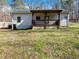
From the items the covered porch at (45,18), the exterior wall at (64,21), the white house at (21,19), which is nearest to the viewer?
the covered porch at (45,18)

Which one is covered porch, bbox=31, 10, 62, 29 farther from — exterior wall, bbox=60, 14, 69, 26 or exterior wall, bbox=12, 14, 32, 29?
exterior wall, bbox=60, 14, 69, 26

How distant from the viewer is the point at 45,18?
2716 centimetres

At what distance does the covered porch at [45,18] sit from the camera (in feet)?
85.1

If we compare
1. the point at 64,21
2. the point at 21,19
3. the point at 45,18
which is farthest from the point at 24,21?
the point at 64,21

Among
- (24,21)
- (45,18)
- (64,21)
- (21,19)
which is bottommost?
(64,21)

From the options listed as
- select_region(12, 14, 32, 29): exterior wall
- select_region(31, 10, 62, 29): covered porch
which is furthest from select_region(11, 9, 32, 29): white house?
select_region(31, 10, 62, 29): covered porch

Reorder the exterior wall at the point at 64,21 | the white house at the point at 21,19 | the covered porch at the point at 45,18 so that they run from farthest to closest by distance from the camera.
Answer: the exterior wall at the point at 64,21 → the white house at the point at 21,19 → the covered porch at the point at 45,18

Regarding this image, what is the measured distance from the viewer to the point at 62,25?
29406mm

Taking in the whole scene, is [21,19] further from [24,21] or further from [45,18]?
[45,18]

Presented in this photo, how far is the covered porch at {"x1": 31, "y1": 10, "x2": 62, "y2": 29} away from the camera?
25953 mm

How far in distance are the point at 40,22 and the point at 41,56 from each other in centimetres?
1929

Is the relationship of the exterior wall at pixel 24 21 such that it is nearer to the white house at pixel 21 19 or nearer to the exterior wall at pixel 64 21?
the white house at pixel 21 19

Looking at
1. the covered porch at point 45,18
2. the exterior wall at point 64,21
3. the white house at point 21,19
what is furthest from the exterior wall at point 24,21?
the exterior wall at point 64,21

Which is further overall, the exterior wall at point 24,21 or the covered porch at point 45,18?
the exterior wall at point 24,21
